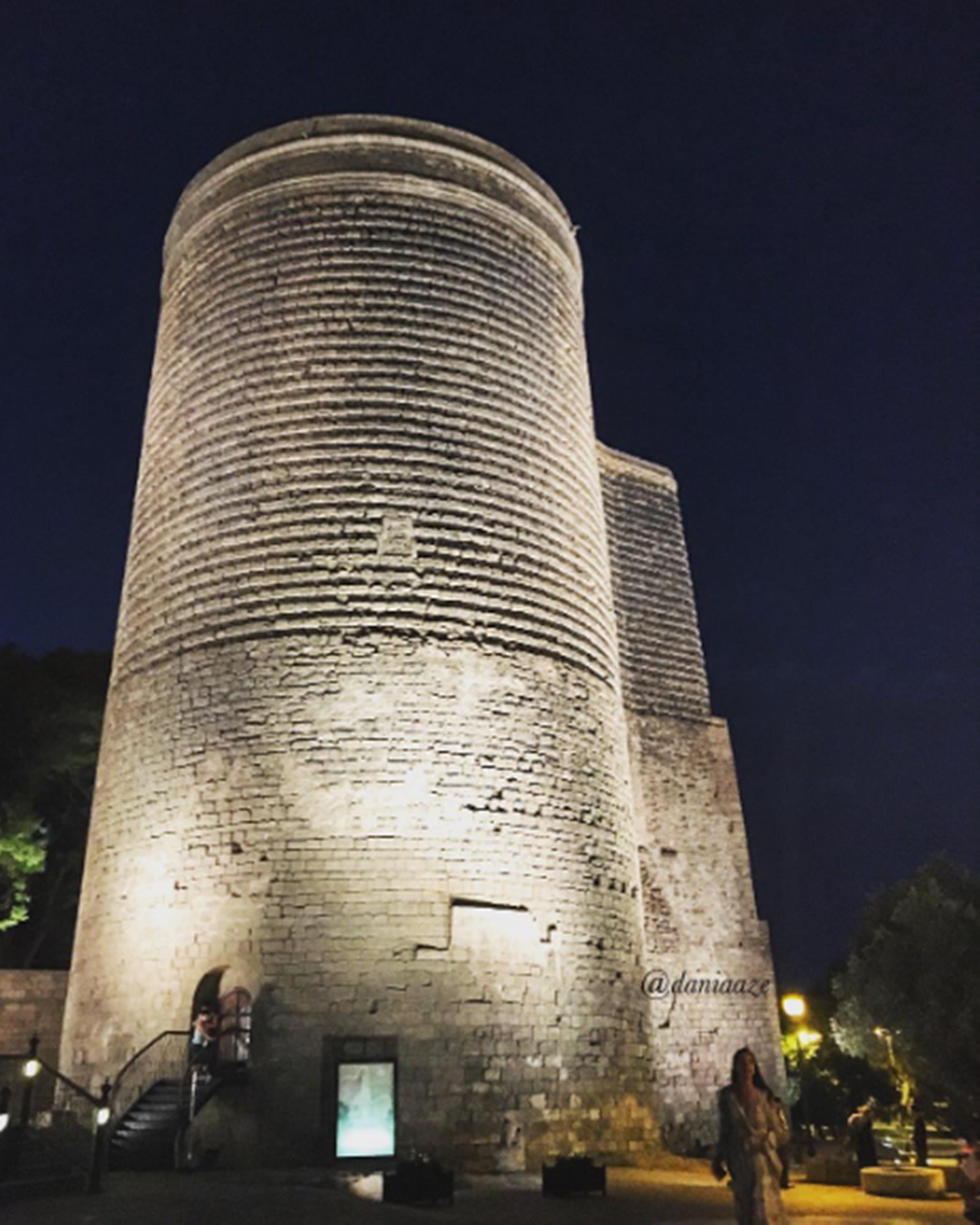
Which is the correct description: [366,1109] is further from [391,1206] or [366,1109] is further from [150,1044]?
[391,1206]

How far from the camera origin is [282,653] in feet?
40.4

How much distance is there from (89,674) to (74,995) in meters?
9.04

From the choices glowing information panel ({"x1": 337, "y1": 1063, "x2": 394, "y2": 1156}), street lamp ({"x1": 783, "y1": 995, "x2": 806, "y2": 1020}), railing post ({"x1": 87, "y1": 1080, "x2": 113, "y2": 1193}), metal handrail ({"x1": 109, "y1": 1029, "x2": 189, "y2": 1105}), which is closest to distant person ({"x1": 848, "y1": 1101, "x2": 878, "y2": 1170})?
street lamp ({"x1": 783, "y1": 995, "x2": 806, "y2": 1020})

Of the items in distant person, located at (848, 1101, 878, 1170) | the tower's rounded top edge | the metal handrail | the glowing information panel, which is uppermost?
the tower's rounded top edge

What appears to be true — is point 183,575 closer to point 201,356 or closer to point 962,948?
point 201,356

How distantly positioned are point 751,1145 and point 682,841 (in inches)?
526

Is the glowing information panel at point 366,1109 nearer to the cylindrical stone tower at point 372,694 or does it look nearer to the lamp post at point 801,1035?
the cylindrical stone tower at point 372,694

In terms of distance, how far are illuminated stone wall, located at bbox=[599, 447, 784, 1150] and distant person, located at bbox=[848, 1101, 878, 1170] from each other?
14.7ft

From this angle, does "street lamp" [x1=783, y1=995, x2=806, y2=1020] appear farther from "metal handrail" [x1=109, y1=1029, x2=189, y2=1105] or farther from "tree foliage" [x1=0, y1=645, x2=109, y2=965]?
"tree foliage" [x1=0, y1=645, x2=109, y2=965]

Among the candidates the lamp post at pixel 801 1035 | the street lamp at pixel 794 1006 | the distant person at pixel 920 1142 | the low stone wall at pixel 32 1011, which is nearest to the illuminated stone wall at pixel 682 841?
the lamp post at pixel 801 1035

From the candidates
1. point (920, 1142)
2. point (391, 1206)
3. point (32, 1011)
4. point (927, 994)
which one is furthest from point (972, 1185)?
point (32, 1011)

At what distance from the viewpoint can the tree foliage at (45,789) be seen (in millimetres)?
18438

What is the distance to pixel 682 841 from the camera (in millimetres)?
18750

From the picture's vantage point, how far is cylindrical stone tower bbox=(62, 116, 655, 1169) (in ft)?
36.2
